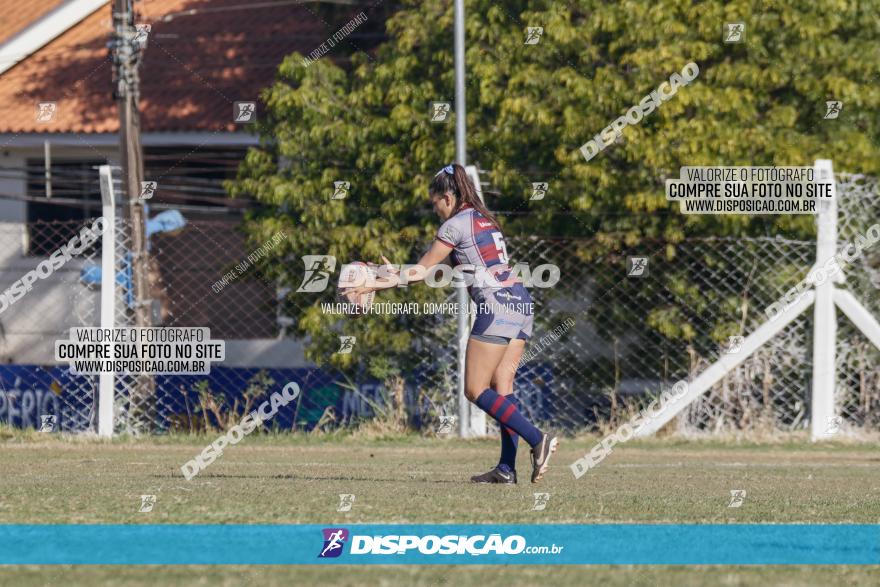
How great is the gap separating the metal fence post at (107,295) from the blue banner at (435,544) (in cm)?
745

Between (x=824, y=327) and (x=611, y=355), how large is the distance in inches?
97.2

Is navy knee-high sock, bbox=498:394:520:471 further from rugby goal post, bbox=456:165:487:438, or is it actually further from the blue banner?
rugby goal post, bbox=456:165:487:438

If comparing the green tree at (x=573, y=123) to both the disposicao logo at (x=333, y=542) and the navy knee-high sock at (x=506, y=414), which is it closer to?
the navy knee-high sock at (x=506, y=414)

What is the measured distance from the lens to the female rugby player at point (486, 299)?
8352 millimetres

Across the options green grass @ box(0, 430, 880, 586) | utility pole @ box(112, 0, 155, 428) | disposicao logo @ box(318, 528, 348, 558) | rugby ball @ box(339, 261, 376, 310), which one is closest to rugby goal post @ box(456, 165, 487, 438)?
green grass @ box(0, 430, 880, 586)

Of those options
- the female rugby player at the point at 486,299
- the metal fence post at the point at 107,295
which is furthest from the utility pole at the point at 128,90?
the female rugby player at the point at 486,299

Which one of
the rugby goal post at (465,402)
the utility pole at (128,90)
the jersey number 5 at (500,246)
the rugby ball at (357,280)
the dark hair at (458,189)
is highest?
the utility pole at (128,90)

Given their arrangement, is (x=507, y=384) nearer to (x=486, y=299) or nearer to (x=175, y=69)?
(x=486, y=299)

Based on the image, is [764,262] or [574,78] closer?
[764,262]

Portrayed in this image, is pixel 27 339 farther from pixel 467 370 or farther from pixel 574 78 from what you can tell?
pixel 467 370

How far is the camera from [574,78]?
15.0m

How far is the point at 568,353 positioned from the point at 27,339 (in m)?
11.1

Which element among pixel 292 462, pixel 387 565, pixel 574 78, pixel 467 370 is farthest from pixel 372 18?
pixel 387 565

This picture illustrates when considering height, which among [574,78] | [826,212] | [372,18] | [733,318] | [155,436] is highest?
[372,18]
